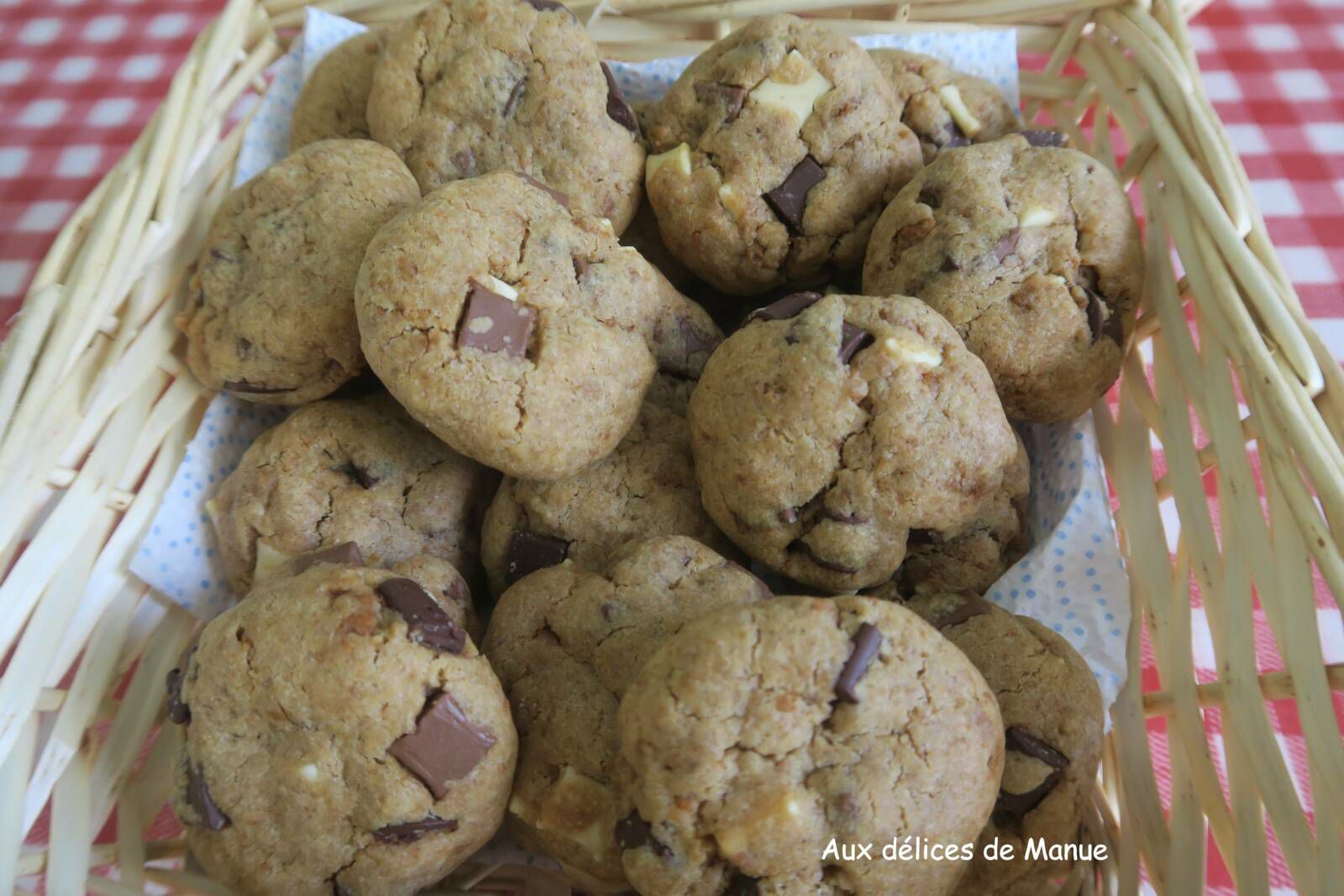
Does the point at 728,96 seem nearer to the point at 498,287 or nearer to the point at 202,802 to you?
the point at 498,287

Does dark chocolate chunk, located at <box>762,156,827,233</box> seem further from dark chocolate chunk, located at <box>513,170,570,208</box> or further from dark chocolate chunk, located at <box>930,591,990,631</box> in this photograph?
dark chocolate chunk, located at <box>930,591,990,631</box>

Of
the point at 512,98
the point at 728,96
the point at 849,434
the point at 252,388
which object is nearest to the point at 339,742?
the point at 252,388

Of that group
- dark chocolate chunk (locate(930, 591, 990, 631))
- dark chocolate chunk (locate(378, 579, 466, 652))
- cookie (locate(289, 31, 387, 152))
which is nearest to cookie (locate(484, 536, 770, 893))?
dark chocolate chunk (locate(378, 579, 466, 652))

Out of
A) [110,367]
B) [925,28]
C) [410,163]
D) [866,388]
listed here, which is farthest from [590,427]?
[925,28]

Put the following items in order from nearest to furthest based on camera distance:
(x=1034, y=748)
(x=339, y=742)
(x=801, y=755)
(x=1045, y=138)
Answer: (x=801, y=755) → (x=339, y=742) → (x=1034, y=748) → (x=1045, y=138)

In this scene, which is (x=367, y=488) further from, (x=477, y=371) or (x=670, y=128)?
(x=670, y=128)

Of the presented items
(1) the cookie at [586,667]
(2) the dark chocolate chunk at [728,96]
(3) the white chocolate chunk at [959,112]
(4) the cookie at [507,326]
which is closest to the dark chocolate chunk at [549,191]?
(4) the cookie at [507,326]

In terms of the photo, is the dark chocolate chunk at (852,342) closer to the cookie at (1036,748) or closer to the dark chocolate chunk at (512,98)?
the cookie at (1036,748)
